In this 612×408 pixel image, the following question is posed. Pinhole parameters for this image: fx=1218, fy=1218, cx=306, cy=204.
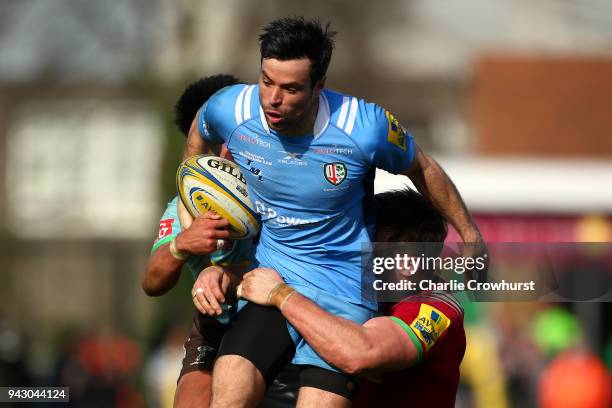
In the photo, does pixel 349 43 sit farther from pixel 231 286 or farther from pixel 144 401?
pixel 231 286

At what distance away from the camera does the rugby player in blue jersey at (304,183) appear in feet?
18.7

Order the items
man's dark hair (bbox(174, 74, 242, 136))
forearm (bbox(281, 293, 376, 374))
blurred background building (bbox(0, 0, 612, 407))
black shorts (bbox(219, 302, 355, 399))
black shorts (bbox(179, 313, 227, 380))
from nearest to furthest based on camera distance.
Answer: forearm (bbox(281, 293, 376, 374)) < black shorts (bbox(219, 302, 355, 399)) < black shorts (bbox(179, 313, 227, 380)) < man's dark hair (bbox(174, 74, 242, 136)) < blurred background building (bbox(0, 0, 612, 407))

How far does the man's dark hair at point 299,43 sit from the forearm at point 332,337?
42.6 inches

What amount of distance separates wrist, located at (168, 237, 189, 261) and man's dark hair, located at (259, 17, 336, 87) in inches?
40.9

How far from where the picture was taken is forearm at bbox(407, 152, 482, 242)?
20.1 ft

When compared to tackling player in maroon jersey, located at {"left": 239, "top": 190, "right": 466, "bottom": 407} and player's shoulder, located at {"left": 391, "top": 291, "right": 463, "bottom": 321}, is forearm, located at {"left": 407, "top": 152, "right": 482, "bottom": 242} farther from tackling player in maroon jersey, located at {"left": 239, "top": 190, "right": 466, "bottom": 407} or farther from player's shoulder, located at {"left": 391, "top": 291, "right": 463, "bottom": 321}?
player's shoulder, located at {"left": 391, "top": 291, "right": 463, "bottom": 321}

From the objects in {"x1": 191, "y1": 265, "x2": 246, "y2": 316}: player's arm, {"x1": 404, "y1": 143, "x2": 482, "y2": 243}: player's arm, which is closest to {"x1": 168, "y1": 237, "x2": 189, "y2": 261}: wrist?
{"x1": 191, "y1": 265, "x2": 246, "y2": 316}: player's arm

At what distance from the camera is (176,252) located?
6.07 m

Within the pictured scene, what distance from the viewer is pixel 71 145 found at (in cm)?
3966

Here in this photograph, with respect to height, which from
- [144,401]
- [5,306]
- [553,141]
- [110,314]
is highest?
[553,141]

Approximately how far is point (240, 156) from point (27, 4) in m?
27.1

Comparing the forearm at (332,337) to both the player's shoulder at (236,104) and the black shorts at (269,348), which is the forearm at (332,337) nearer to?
the black shorts at (269,348)

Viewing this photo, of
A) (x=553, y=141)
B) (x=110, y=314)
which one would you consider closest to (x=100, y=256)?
(x=110, y=314)

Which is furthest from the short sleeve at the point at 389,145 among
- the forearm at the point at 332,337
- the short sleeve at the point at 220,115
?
the forearm at the point at 332,337
